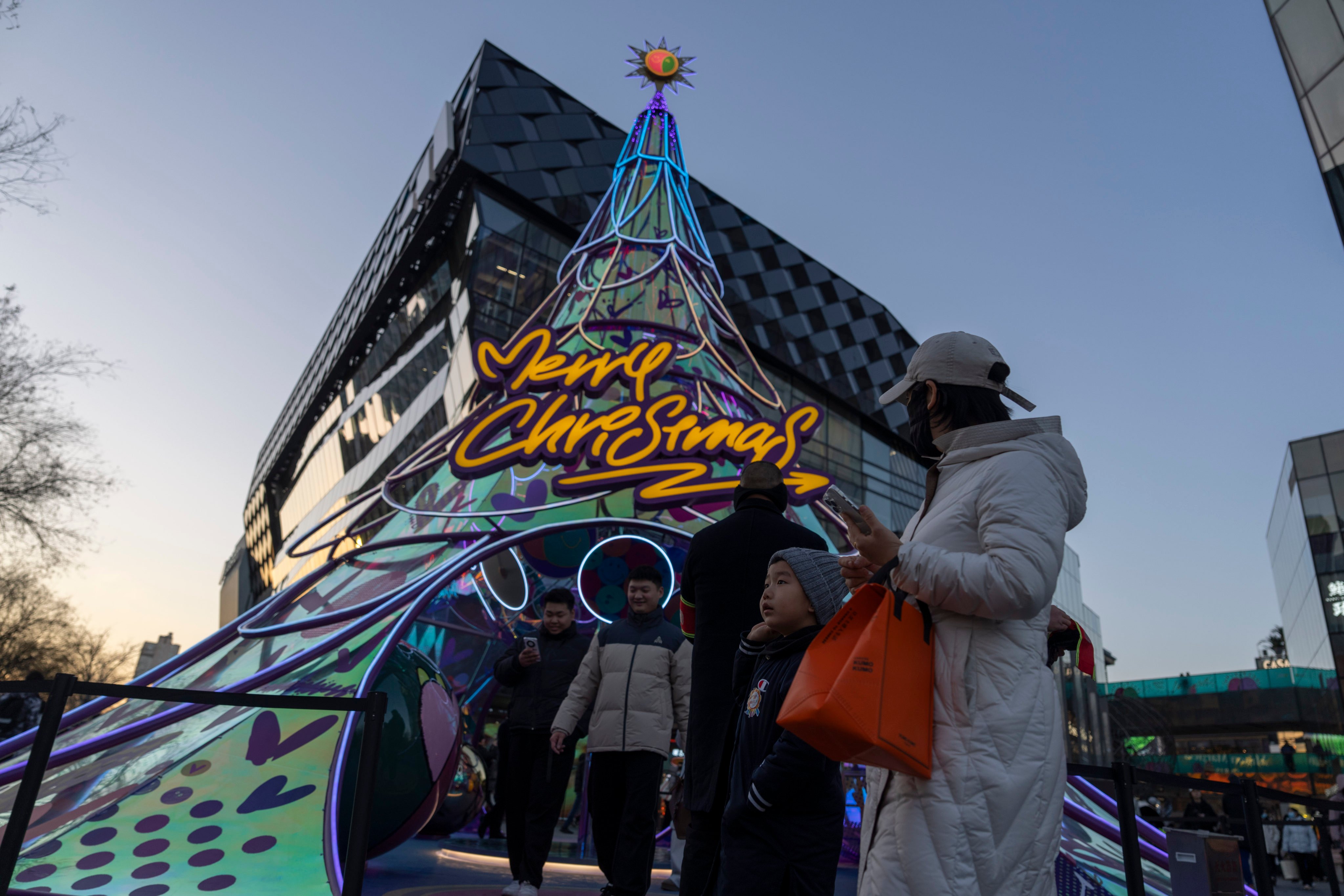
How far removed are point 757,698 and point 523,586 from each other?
28.5ft

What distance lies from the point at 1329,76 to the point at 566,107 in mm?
20396

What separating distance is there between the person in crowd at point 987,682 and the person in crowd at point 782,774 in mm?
598

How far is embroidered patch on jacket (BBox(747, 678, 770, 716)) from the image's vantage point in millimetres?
2738

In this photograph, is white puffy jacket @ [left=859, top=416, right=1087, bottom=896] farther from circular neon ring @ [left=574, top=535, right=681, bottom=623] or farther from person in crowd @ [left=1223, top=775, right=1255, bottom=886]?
circular neon ring @ [left=574, top=535, right=681, bottom=623]

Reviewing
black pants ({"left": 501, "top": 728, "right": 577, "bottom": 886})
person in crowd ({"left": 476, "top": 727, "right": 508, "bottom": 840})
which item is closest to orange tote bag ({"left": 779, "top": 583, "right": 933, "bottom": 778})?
black pants ({"left": 501, "top": 728, "right": 577, "bottom": 886})

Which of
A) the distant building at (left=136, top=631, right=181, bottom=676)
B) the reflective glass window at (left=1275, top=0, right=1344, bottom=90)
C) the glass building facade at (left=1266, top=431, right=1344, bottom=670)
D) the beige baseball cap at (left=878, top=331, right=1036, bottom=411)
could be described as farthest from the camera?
the distant building at (left=136, top=631, right=181, bottom=676)

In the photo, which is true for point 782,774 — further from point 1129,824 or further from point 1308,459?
point 1308,459

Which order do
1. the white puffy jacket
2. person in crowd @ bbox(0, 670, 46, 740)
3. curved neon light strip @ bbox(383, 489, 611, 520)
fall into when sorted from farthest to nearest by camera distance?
1. curved neon light strip @ bbox(383, 489, 611, 520)
2. person in crowd @ bbox(0, 670, 46, 740)
3. the white puffy jacket

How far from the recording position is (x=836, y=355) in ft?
110

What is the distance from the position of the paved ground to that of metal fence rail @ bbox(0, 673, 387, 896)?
192cm

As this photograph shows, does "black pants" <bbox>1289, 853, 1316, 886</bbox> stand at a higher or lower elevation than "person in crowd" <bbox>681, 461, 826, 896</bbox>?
higher

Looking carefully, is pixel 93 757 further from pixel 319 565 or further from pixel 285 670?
pixel 319 565

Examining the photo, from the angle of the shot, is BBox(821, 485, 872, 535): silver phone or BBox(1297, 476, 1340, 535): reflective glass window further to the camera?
BBox(1297, 476, 1340, 535): reflective glass window

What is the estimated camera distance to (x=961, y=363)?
6.72 feet
